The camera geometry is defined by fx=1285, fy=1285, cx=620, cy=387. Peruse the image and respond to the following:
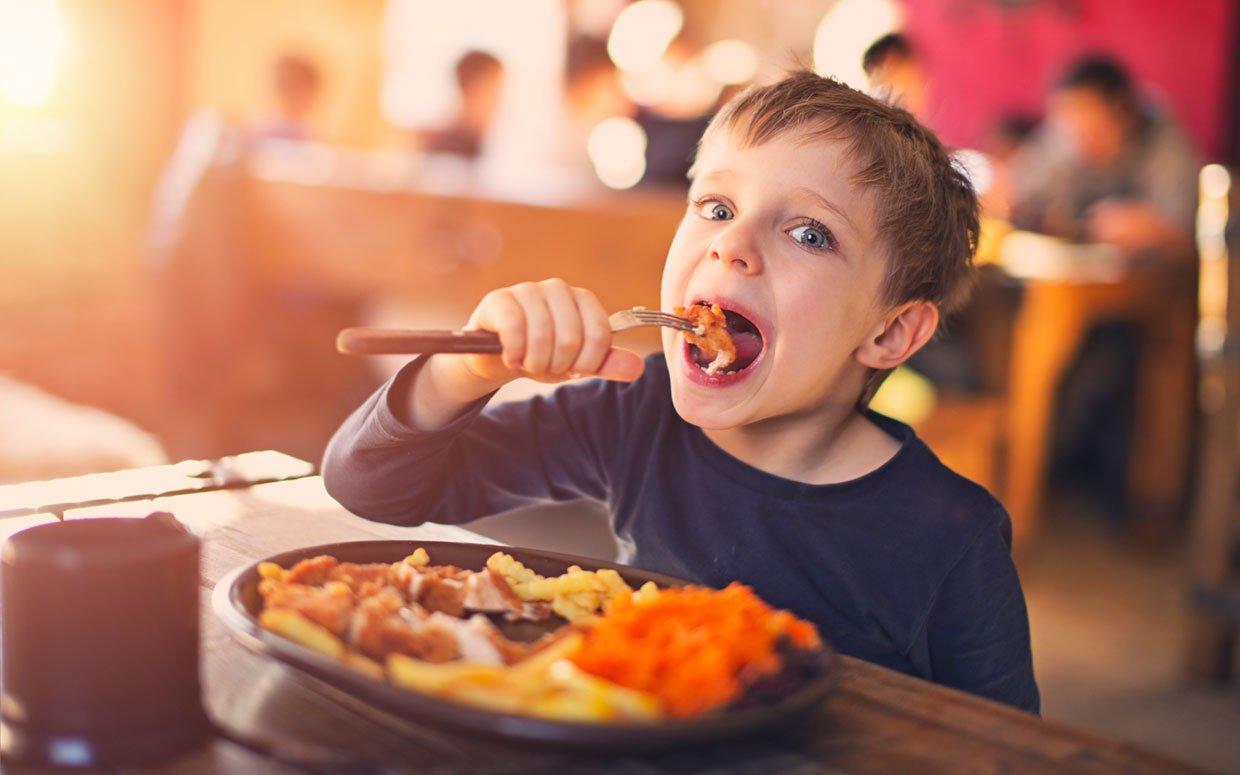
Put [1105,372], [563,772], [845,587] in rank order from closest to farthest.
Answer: [563,772], [845,587], [1105,372]

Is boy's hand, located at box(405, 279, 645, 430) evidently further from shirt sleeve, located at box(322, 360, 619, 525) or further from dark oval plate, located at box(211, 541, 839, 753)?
dark oval plate, located at box(211, 541, 839, 753)

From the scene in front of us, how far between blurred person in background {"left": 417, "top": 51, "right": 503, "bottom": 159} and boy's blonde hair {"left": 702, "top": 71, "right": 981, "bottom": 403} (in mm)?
3653

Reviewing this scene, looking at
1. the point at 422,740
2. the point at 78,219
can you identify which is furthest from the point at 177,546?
the point at 78,219

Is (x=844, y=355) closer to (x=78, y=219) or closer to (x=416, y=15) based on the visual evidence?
(x=78, y=219)

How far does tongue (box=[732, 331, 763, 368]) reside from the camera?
114cm

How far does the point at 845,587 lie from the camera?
1122 millimetres

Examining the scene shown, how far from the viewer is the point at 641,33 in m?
7.88

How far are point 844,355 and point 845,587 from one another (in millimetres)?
225

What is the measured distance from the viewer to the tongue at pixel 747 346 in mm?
1136

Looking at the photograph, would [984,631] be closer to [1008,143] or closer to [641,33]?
[1008,143]

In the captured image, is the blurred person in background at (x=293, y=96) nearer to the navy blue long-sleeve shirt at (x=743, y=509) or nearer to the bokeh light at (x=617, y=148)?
the bokeh light at (x=617, y=148)

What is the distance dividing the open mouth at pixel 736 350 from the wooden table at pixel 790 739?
0.35 meters

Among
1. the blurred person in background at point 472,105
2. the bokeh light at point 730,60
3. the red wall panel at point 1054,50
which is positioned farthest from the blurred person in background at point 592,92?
the bokeh light at point 730,60

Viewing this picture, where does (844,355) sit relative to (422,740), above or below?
above
